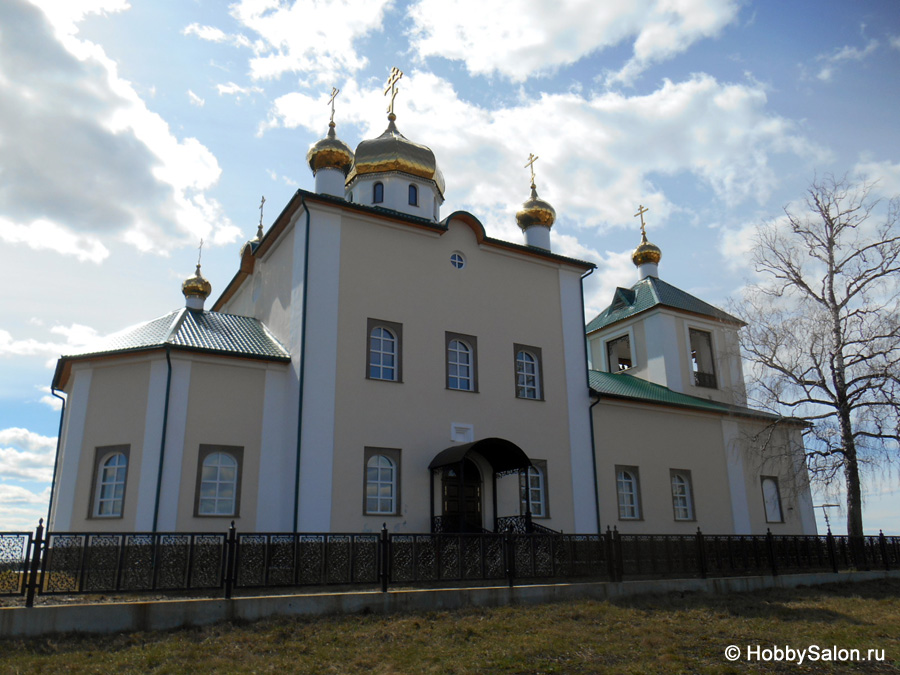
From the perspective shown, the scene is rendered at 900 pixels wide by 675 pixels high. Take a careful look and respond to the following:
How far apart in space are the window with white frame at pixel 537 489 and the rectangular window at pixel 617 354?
8.72 metres

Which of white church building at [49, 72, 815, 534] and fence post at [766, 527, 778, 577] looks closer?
white church building at [49, 72, 815, 534]

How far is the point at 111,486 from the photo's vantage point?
11500 millimetres

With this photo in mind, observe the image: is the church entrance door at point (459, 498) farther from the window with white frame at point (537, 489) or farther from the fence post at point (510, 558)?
the fence post at point (510, 558)

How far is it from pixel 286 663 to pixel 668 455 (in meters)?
12.2

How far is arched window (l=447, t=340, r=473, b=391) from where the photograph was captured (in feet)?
45.0

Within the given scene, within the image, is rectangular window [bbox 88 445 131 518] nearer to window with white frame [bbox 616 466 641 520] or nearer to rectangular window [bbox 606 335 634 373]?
window with white frame [bbox 616 466 641 520]

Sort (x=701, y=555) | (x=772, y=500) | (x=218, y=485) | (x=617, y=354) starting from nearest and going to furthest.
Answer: (x=701, y=555) < (x=218, y=485) < (x=772, y=500) < (x=617, y=354)

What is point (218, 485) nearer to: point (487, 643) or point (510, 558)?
point (510, 558)

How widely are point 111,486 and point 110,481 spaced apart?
0.09 metres

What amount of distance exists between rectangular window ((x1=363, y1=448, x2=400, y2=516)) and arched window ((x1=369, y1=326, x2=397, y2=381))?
1361mm

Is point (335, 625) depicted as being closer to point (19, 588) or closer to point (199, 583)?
point (199, 583)

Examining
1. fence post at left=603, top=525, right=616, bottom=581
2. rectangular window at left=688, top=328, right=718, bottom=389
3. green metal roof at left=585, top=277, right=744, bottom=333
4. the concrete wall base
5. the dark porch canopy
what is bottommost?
the concrete wall base

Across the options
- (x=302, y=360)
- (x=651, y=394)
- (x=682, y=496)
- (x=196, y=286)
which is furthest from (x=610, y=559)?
(x=196, y=286)

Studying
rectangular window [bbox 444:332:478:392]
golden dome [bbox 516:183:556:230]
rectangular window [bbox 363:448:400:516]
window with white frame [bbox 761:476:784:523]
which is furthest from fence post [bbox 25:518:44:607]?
window with white frame [bbox 761:476:784:523]
